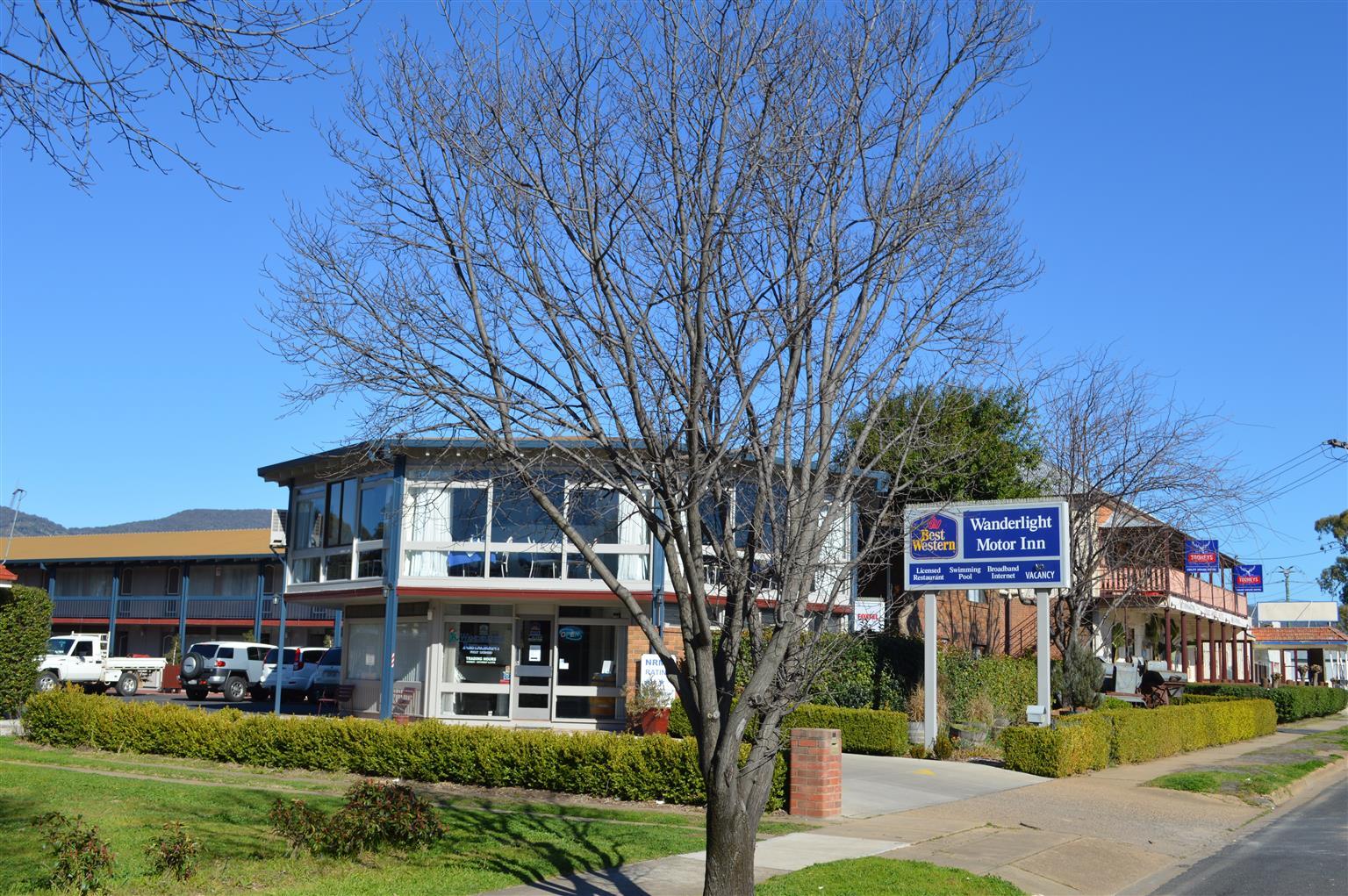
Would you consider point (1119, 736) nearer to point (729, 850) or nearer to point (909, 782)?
point (909, 782)

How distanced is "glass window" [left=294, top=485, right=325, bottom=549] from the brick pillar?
16.1 m

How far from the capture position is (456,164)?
323 inches

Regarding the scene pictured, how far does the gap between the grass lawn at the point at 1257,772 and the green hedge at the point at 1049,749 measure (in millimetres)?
1142

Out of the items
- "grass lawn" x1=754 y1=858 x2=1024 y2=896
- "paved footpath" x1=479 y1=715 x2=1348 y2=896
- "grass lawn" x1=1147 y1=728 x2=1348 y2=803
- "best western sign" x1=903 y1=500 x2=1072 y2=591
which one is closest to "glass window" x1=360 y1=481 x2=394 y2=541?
"best western sign" x1=903 y1=500 x2=1072 y2=591

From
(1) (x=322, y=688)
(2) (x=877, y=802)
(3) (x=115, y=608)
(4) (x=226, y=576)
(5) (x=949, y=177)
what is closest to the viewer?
(5) (x=949, y=177)

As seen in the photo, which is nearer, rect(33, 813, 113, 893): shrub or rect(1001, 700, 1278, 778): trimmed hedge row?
rect(33, 813, 113, 893): shrub

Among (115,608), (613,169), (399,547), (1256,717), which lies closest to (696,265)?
(613,169)

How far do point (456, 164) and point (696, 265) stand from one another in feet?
5.67

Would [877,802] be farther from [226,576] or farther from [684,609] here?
[226,576]

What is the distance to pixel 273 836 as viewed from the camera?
11.6 meters

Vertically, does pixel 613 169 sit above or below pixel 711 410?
above

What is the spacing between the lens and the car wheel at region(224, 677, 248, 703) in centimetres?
3631

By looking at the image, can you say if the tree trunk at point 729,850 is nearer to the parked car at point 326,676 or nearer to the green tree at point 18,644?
the green tree at point 18,644

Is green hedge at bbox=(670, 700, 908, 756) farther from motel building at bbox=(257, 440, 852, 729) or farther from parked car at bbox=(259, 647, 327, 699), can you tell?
parked car at bbox=(259, 647, 327, 699)
